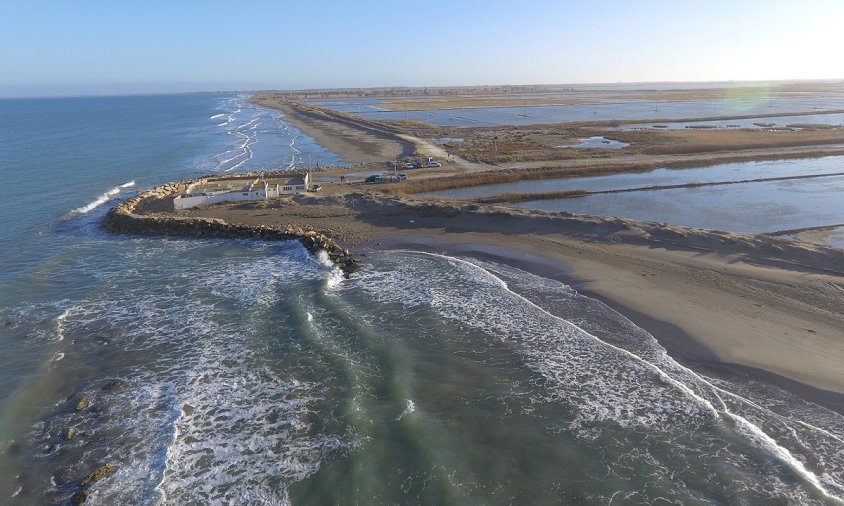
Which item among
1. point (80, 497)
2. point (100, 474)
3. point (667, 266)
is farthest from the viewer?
point (667, 266)

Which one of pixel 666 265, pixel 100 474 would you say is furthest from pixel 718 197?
pixel 100 474

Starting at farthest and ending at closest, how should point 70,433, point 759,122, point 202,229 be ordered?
point 759,122, point 202,229, point 70,433

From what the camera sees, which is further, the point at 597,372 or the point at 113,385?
the point at 597,372

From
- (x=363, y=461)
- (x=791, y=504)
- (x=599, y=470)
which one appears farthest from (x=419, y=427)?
(x=791, y=504)

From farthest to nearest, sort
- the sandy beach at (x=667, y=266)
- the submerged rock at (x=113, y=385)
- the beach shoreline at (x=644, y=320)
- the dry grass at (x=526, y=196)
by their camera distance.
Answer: the dry grass at (x=526, y=196) → the sandy beach at (x=667, y=266) → the submerged rock at (x=113, y=385) → the beach shoreline at (x=644, y=320)

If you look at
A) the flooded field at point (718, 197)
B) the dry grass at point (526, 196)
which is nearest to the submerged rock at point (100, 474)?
the dry grass at point (526, 196)

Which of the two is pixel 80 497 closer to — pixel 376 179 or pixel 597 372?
pixel 597 372

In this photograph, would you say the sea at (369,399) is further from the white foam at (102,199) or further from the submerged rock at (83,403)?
the white foam at (102,199)
